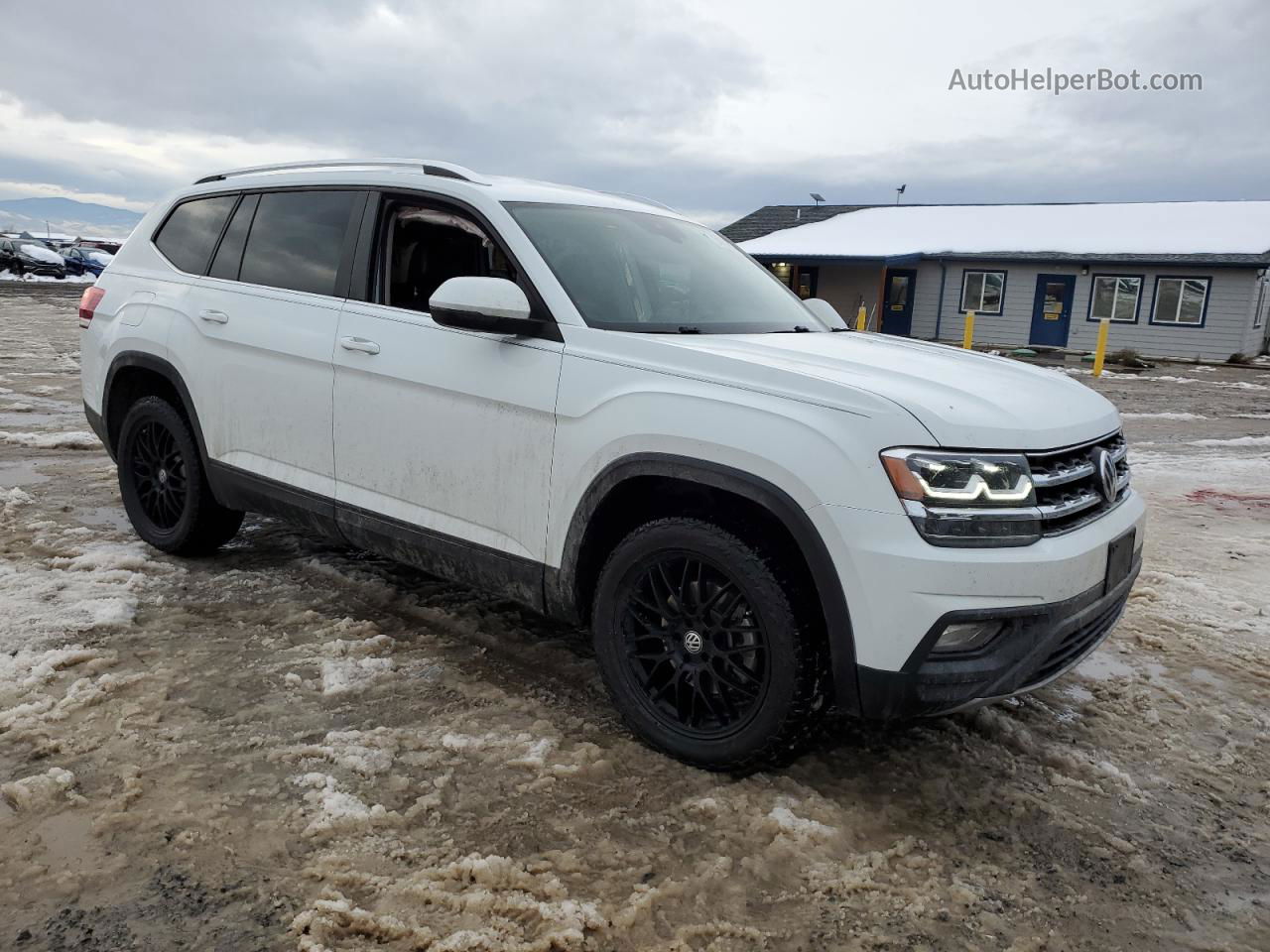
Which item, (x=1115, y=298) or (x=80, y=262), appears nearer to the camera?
(x=1115, y=298)

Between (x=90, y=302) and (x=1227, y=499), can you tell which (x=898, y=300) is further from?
(x=90, y=302)

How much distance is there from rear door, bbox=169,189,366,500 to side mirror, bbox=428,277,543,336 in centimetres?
88

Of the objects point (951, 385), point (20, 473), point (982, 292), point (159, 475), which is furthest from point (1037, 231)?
point (951, 385)

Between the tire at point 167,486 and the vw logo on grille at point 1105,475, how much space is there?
3.89 meters

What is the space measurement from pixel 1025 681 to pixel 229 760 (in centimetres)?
243

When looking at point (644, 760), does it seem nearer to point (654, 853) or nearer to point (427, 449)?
point (654, 853)

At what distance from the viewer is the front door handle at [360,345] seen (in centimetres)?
375

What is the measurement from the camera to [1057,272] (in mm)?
27375

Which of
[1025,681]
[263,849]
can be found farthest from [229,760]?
[1025,681]

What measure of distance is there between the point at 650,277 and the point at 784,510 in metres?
1.42

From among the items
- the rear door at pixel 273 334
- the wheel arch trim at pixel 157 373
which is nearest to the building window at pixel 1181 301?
the rear door at pixel 273 334

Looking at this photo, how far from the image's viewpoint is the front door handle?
148 inches

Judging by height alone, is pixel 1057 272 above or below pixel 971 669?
above

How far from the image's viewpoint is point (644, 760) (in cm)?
314
